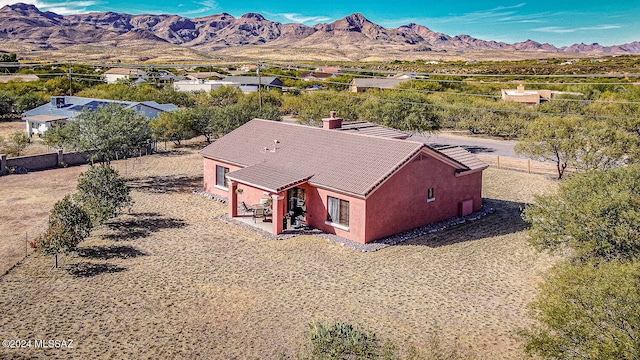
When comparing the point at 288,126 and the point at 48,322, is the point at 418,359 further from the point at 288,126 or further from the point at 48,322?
the point at 288,126

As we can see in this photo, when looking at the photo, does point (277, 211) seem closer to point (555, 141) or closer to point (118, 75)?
point (555, 141)

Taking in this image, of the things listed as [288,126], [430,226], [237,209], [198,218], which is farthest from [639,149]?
[198,218]

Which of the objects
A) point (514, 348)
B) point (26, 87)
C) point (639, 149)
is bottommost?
point (514, 348)

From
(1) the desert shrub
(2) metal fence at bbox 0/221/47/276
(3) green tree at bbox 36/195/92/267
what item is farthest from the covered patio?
(1) the desert shrub

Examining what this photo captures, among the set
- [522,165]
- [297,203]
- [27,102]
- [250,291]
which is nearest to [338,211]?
[297,203]

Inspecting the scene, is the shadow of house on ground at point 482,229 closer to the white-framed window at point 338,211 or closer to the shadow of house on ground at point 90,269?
the white-framed window at point 338,211
